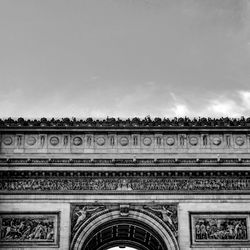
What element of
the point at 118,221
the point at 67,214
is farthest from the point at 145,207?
the point at 67,214

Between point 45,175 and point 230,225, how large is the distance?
7041 mm

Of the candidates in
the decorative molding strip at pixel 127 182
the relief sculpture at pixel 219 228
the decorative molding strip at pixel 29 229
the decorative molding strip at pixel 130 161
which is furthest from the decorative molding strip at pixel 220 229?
the decorative molding strip at pixel 29 229

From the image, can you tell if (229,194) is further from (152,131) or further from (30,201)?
(30,201)

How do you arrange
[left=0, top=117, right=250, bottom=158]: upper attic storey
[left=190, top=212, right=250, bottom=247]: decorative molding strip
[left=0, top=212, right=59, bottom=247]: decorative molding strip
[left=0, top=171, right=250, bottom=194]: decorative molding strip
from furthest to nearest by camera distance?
[left=0, top=117, right=250, bottom=158]: upper attic storey
[left=0, top=171, right=250, bottom=194]: decorative molding strip
[left=190, top=212, right=250, bottom=247]: decorative molding strip
[left=0, top=212, right=59, bottom=247]: decorative molding strip

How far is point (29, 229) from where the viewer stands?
2572 cm

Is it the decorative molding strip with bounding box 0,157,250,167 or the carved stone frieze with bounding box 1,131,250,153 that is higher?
the carved stone frieze with bounding box 1,131,250,153

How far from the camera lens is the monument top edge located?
1062 inches

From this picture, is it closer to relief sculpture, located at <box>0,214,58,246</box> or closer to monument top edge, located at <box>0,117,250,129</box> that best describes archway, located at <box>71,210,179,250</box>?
relief sculpture, located at <box>0,214,58,246</box>

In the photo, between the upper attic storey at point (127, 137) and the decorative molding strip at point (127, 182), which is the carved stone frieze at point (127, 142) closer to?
the upper attic storey at point (127, 137)

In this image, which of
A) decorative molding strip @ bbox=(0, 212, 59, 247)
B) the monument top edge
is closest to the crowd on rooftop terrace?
the monument top edge

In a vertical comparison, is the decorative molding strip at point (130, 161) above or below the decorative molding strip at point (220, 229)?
above

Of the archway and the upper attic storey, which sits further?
the upper attic storey

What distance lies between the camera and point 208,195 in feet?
86.0

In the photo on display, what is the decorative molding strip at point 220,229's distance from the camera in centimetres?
2569
